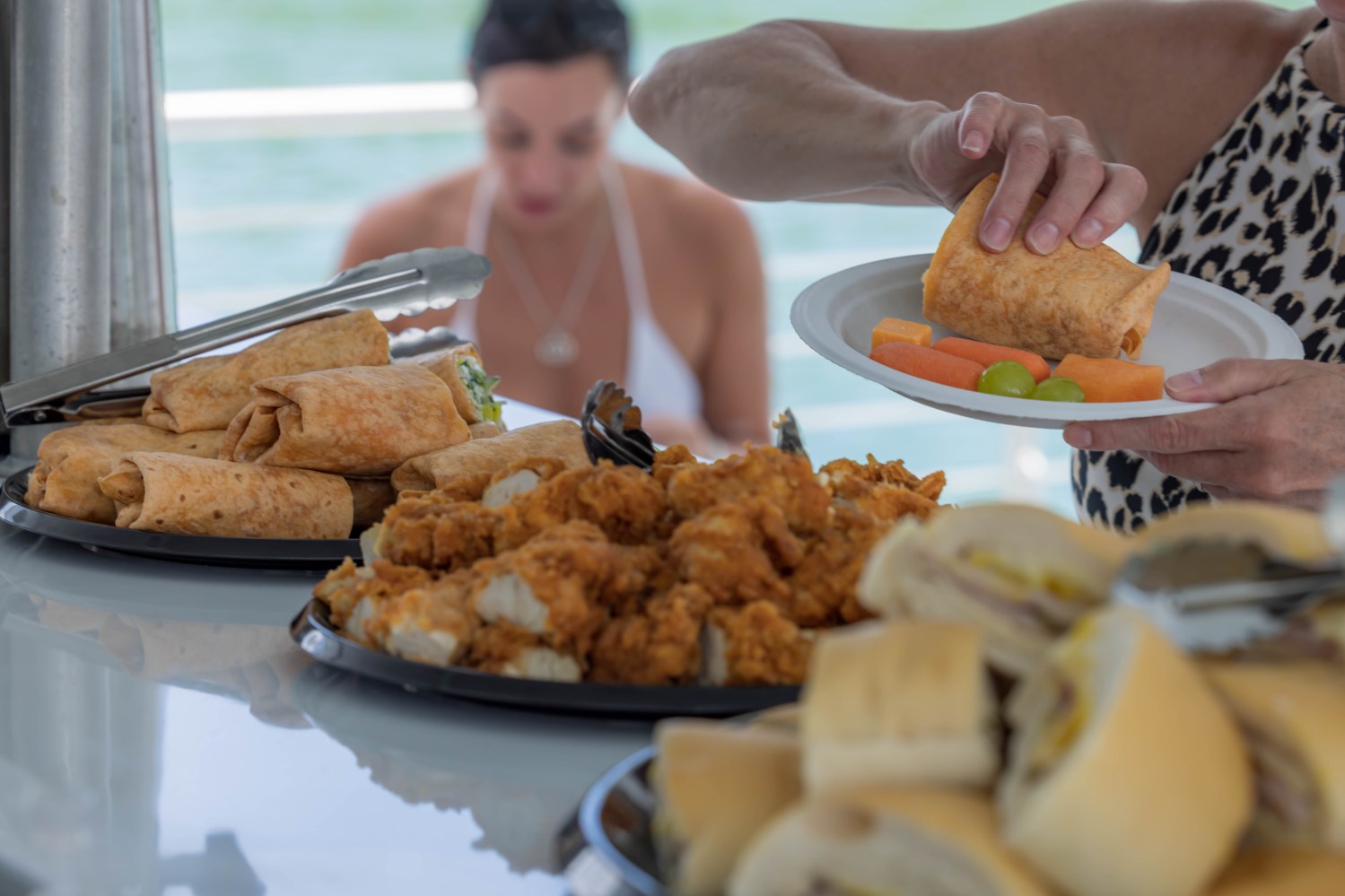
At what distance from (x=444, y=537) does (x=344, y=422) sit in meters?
0.40

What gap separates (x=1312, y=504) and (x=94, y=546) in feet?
4.36

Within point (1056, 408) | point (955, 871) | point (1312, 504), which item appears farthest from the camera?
point (1312, 504)

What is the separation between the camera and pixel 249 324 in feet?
5.07

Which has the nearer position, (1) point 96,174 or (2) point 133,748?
(2) point 133,748

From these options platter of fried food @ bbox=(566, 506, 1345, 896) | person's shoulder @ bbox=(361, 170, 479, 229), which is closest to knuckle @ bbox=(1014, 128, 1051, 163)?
platter of fried food @ bbox=(566, 506, 1345, 896)

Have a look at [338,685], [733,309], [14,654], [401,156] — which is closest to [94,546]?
[14,654]

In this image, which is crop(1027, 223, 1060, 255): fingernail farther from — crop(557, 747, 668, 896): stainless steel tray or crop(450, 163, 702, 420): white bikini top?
crop(450, 163, 702, 420): white bikini top

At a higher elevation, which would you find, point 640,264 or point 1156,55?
point 1156,55

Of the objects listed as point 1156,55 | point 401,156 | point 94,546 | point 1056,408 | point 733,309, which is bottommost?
point 401,156

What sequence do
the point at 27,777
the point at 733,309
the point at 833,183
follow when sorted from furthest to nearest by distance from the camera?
the point at 733,309
the point at 833,183
the point at 27,777

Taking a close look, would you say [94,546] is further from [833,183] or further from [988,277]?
[833,183]

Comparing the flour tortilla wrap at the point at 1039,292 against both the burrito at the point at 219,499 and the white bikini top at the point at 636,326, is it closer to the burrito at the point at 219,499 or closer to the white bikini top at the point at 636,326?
the burrito at the point at 219,499

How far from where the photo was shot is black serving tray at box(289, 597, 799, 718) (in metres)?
0.87

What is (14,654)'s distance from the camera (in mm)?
1098
